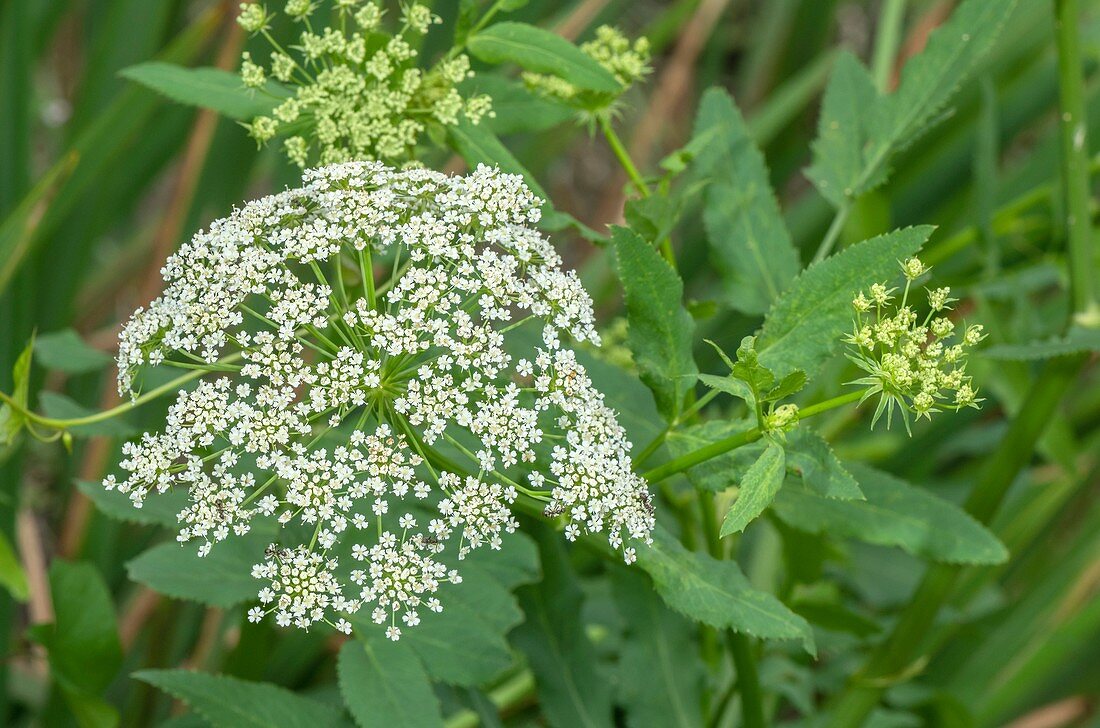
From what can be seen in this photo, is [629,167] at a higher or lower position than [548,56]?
lower

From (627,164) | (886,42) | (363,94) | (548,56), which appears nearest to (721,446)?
(627,164)

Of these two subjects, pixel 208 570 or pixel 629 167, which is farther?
pixel 208 570

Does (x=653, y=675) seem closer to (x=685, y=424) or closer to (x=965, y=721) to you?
(x=685, y=424)

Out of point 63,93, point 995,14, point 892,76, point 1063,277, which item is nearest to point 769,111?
point 892,76

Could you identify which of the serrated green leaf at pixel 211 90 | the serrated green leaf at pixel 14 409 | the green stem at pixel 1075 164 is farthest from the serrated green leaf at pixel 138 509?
the green stem at pixel 1075 164

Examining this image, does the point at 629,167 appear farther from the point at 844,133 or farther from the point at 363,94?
the point at 844,133

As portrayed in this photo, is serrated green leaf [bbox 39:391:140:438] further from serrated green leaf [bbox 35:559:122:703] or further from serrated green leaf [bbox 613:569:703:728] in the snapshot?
serrated green leaf [bbox 613:569:703:728]

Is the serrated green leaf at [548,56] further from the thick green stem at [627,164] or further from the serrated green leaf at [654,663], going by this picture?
the serrated green leaf at [654,663]
